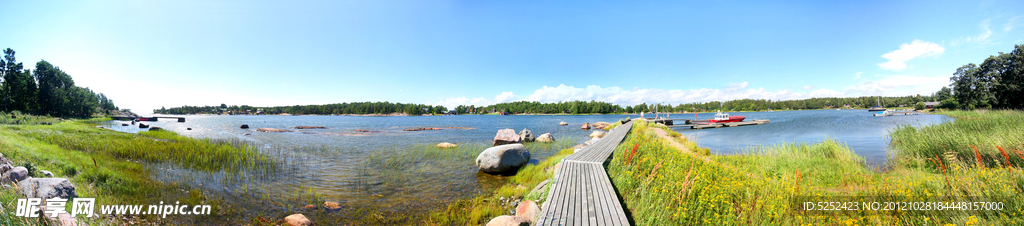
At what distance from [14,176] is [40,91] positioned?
302 feet

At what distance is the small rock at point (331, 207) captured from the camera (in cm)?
807

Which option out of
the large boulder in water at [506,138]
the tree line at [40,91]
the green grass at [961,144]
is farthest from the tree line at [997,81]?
the tree line at [40,91]

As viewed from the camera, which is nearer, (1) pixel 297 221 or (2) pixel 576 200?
(2) pixel 576 200

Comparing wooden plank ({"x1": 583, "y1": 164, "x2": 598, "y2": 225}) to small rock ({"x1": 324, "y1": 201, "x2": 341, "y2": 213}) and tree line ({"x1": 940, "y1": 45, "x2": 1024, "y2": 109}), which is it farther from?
tree line ({"x1": 940, "y1": 45, "x2": 1024, "y2": 109})

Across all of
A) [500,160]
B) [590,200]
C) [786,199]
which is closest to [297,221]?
[590,200]

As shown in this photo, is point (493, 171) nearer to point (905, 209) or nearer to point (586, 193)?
point (586, 193)

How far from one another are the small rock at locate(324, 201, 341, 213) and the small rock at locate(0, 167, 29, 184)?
5.22 meters

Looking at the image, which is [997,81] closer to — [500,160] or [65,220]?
[500,160]

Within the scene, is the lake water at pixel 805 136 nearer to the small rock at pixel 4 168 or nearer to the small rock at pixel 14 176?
the small rock at pixel 14 176

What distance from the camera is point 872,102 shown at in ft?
511

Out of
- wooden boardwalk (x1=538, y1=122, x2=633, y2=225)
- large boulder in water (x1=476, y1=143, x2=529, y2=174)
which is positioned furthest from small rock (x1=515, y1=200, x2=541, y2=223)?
large boulder in water (x1=476, y1=143, x2=529, y2=174)

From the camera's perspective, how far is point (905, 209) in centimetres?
525

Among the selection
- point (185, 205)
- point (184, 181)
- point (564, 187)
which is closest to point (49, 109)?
point (184, 181)

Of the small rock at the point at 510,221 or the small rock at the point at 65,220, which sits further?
the small rock at the point at 510,221
